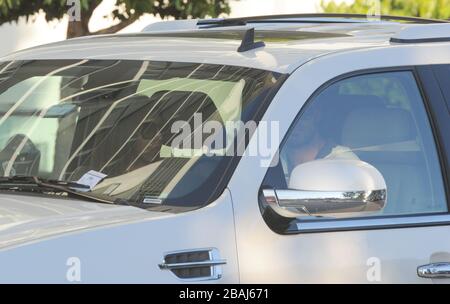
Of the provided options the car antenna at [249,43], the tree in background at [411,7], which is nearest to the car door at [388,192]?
the car antenna at [249,43]

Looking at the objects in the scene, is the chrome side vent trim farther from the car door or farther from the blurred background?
the blurred background

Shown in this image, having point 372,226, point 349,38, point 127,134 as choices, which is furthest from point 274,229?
point 349,38

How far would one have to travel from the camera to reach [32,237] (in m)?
3.47

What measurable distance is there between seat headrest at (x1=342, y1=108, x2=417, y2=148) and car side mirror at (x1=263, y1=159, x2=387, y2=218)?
0.32m

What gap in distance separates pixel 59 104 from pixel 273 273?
1.35m

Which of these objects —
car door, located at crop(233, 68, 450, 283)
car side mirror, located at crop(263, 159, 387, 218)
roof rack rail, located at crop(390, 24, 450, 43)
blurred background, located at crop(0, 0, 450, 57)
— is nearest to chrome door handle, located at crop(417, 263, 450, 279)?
car door, located at crop(233, 68, 450, 283)

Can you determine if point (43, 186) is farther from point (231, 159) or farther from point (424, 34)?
point (424, 34)

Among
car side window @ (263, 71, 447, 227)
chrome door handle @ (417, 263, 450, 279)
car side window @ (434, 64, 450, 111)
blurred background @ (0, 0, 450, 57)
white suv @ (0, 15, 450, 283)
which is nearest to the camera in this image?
white suv @ (0, 15, 450, 283)

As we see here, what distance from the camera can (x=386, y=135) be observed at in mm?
4301

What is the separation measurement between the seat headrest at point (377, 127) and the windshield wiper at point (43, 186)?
91 centimetres

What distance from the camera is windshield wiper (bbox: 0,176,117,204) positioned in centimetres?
394

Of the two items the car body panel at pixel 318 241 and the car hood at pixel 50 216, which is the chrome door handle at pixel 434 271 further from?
the car hood at pixel 50 216

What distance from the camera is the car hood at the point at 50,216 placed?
3.51m

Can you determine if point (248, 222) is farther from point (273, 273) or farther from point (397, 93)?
point (397, 93)
